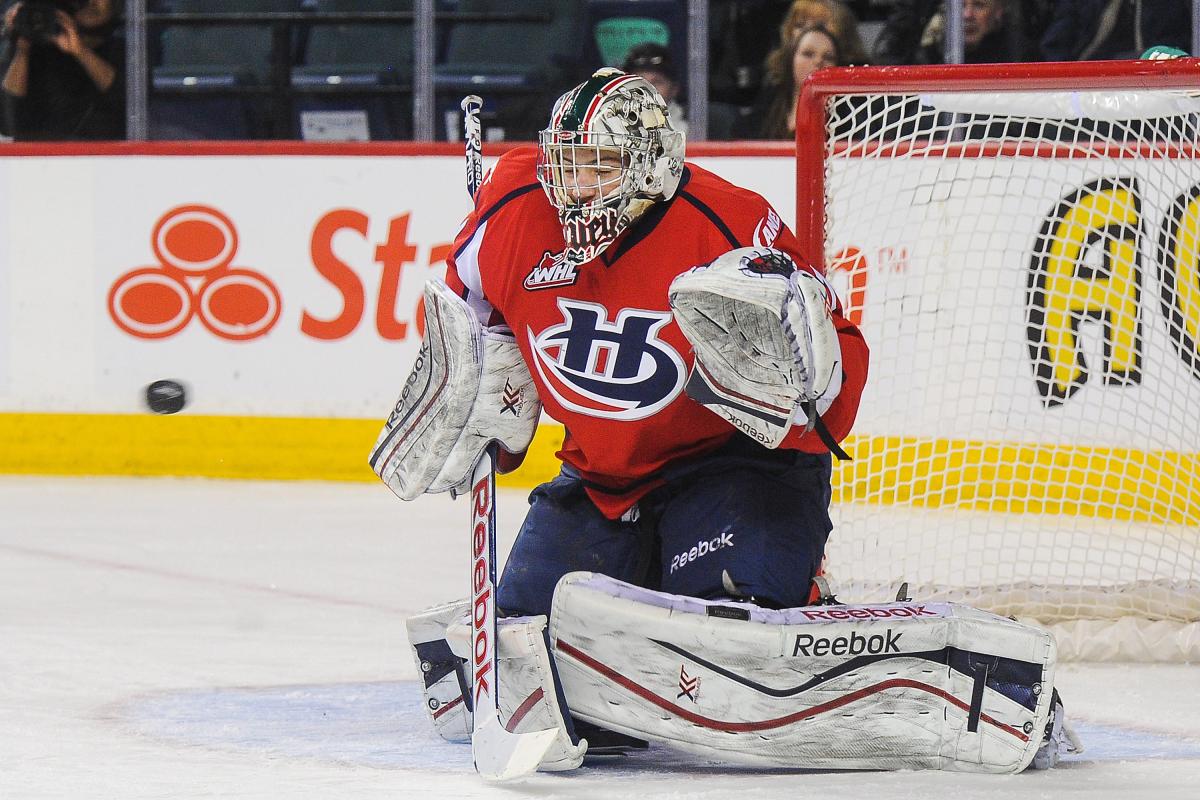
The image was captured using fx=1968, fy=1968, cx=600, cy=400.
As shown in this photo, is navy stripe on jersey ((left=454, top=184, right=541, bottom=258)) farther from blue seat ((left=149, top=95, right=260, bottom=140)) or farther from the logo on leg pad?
blue seat ((left=149, top=95, right=260, bottom=140))

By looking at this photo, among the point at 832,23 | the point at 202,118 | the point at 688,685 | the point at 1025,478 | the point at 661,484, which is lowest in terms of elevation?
the point at 688,685

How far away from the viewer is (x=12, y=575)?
4070mm

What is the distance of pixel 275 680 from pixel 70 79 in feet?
11.4

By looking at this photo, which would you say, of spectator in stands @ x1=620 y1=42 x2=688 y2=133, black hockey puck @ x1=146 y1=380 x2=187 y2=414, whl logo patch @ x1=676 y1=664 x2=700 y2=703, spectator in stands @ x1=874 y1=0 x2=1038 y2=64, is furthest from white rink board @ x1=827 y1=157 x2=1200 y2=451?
black hockey puck @ x1=146 y1=380 x2=187 y2=414

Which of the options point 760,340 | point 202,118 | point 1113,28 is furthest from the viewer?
point 202,118

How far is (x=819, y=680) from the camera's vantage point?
7.80ft

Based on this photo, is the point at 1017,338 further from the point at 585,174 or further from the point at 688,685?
the point at 688,685

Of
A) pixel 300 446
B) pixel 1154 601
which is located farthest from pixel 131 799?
pixel 300 446

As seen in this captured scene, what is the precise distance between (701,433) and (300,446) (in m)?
3.15

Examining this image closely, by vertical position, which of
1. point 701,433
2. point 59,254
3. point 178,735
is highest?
point 59,254

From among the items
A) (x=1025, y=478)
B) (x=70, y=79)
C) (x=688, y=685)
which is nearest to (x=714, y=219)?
(x=688, y=685)

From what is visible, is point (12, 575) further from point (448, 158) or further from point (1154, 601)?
point (1154, 601)

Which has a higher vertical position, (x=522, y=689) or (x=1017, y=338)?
(x=1017, y=338)

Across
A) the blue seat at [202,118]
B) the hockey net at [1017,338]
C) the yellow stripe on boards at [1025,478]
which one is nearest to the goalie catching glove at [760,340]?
the hockey net at [1017,338]
